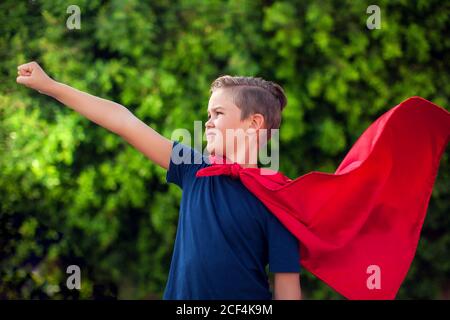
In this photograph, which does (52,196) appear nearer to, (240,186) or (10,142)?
(10,142)

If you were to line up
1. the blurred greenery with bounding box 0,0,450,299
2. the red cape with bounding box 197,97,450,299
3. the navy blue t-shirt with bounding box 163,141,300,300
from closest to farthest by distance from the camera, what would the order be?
the navy blue t-shirt with bounding box 163,141,300,300 < the red cape with bounding box 197,97,450,299 < the blurred greenery with bounding box 0,0,450,299

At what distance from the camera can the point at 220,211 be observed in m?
2.08

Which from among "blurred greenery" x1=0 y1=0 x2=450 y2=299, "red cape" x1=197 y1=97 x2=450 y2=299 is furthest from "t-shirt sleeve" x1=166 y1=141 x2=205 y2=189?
"blurred greenery" x1=0 y1=0 x2=450 y2=299

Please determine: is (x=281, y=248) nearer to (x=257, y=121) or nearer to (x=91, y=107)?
(x=257, y=121)

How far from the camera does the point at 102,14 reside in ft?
14.0

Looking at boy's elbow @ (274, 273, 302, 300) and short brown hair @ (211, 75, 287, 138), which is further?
short brown hair @ (211, 75, 287, 138)

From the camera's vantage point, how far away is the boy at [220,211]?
6.72ft

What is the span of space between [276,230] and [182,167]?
37 centimetres

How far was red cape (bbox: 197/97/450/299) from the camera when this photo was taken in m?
2.15

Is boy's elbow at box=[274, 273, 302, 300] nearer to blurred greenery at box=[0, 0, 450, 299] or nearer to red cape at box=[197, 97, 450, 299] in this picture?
red cape at box=[197, 97, 450, 299]

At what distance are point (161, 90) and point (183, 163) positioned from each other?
2.15m

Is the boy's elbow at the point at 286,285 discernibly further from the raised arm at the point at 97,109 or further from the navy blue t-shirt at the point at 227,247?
the raised arm at the point at 97,109

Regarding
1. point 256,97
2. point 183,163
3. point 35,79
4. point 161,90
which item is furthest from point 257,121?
point 161,90
